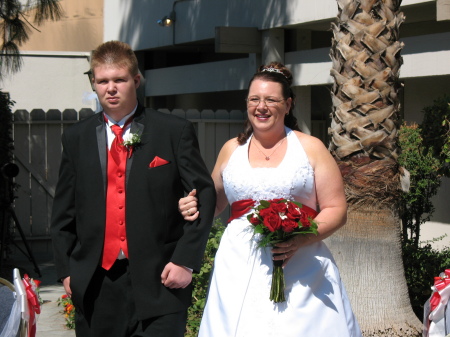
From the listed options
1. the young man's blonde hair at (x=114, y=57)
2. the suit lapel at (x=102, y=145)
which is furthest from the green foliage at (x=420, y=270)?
the young man's blonde hair at (x=114, y=57)

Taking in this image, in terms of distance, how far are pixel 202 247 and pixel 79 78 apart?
53.3 feet

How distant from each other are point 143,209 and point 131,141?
345 millimetres

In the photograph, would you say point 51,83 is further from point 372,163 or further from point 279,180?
point 279,180

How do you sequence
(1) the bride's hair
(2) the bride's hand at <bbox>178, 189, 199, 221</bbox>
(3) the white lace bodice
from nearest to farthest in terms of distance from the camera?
1. (2) the bride's hand at <bbox>178, 189, 199, 221</bbox>
2. (3) the white lace bodice
3. (1) the bride's hair

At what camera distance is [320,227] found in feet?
13.0

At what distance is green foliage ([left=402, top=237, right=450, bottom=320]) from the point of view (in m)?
7.44

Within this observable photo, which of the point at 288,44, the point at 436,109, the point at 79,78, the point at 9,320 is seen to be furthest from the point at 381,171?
the point at 79,78

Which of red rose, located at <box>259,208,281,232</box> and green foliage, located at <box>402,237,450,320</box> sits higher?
red rose, located at <box>259,208,281,232</box>

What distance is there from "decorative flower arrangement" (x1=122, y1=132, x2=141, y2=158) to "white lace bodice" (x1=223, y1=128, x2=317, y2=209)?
0.65m

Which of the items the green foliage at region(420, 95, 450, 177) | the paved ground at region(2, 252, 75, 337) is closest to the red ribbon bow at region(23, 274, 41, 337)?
the paved ground at region(2, 252, 75, 337)

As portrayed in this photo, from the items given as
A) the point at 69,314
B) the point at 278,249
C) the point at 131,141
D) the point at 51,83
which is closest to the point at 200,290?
the point at 69,314

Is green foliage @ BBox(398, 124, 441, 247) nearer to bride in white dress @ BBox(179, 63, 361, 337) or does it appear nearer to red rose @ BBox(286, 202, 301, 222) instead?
bride in white dress @ BBox(179, 63, 361, 337)

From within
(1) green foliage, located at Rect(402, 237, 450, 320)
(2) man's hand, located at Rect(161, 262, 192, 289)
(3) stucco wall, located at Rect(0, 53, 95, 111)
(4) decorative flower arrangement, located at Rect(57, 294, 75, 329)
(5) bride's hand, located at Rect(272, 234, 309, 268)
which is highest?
(3) stucco wall, located at Rect(0, 53, 95, 111)

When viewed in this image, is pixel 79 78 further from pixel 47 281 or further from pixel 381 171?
pixel 381 171
